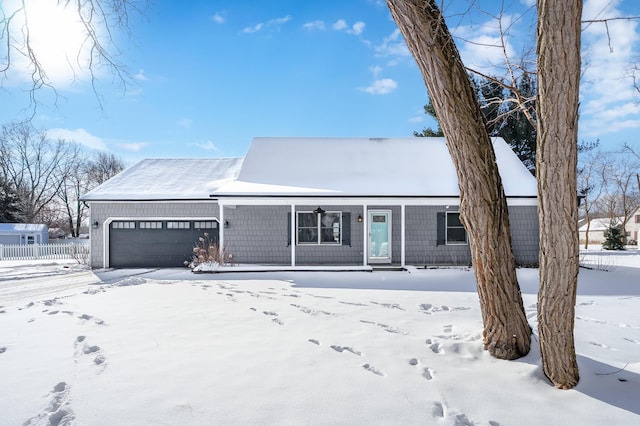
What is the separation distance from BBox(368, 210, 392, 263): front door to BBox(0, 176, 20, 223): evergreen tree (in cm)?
2967

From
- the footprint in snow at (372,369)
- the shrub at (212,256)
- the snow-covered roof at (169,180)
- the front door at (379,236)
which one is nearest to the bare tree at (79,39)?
the footprint in snow at (372,369)

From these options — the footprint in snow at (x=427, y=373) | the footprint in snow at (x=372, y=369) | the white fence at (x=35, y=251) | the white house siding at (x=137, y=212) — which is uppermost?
the white house siding at (x=137, y=212)

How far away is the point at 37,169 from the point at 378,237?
33600mm

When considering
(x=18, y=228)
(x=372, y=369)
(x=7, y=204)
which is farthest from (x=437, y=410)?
(x=7, y=204)

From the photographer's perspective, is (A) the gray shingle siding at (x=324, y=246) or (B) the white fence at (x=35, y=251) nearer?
(A) the gray shingle siding at (x=324, y=246)

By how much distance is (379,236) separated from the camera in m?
12.0

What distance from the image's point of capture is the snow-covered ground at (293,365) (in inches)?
98.2

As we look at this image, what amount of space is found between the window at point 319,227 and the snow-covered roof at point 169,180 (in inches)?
133

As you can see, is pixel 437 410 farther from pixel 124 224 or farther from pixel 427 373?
pixel 124 224

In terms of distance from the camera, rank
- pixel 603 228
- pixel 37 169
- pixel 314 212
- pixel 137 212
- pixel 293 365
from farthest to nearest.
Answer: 1. pixel 603 228
2. pixel 37 169
3. pixel 137 212
4. pixel 314 212
5. pixel 293 365

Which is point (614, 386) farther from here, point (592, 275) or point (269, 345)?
point (592, 275)

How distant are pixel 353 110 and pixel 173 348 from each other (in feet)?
41.1

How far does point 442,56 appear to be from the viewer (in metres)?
3.05

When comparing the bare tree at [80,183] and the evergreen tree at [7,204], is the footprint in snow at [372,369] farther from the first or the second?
the bare tree at [80,183]
